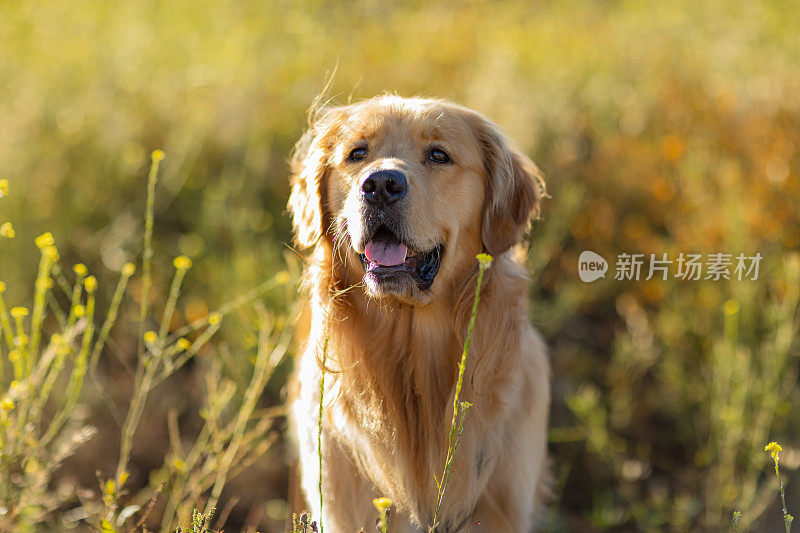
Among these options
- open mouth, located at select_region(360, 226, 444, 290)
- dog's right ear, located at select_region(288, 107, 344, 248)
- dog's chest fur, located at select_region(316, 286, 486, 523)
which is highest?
dog's right ear, located at select_region(288, 107, 344, 248)

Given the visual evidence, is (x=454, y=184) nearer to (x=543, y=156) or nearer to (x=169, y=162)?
(x=543, y=156)

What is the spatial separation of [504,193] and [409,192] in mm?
549

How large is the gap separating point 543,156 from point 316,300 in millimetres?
2828

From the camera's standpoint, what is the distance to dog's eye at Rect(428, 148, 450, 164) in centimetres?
242

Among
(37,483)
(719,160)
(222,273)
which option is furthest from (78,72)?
(719,160)

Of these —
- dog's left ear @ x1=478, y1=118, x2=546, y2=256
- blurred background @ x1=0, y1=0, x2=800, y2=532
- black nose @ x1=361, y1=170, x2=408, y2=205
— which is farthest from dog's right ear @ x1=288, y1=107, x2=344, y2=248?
blurred background @ x1=0, y1=0, x2=800, y2=532

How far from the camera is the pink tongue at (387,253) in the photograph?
2223mm

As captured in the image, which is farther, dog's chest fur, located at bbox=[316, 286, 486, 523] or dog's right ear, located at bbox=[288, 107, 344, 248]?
dog's right ear, located at bbox=[288, 107, 344, 248]

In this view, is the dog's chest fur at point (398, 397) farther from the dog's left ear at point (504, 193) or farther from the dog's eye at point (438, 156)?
the dog's eye at point (438, 156)

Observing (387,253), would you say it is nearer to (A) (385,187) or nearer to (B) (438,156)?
(A) (385,187)

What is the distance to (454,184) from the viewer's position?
244 cm

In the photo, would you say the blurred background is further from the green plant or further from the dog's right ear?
the green plant

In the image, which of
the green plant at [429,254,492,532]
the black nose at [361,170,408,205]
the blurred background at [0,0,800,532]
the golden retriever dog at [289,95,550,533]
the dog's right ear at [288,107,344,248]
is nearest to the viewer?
the green plant at [429,254,492,532]

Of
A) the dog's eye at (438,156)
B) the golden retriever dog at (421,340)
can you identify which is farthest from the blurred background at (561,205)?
the dog's eye at (438,156)
